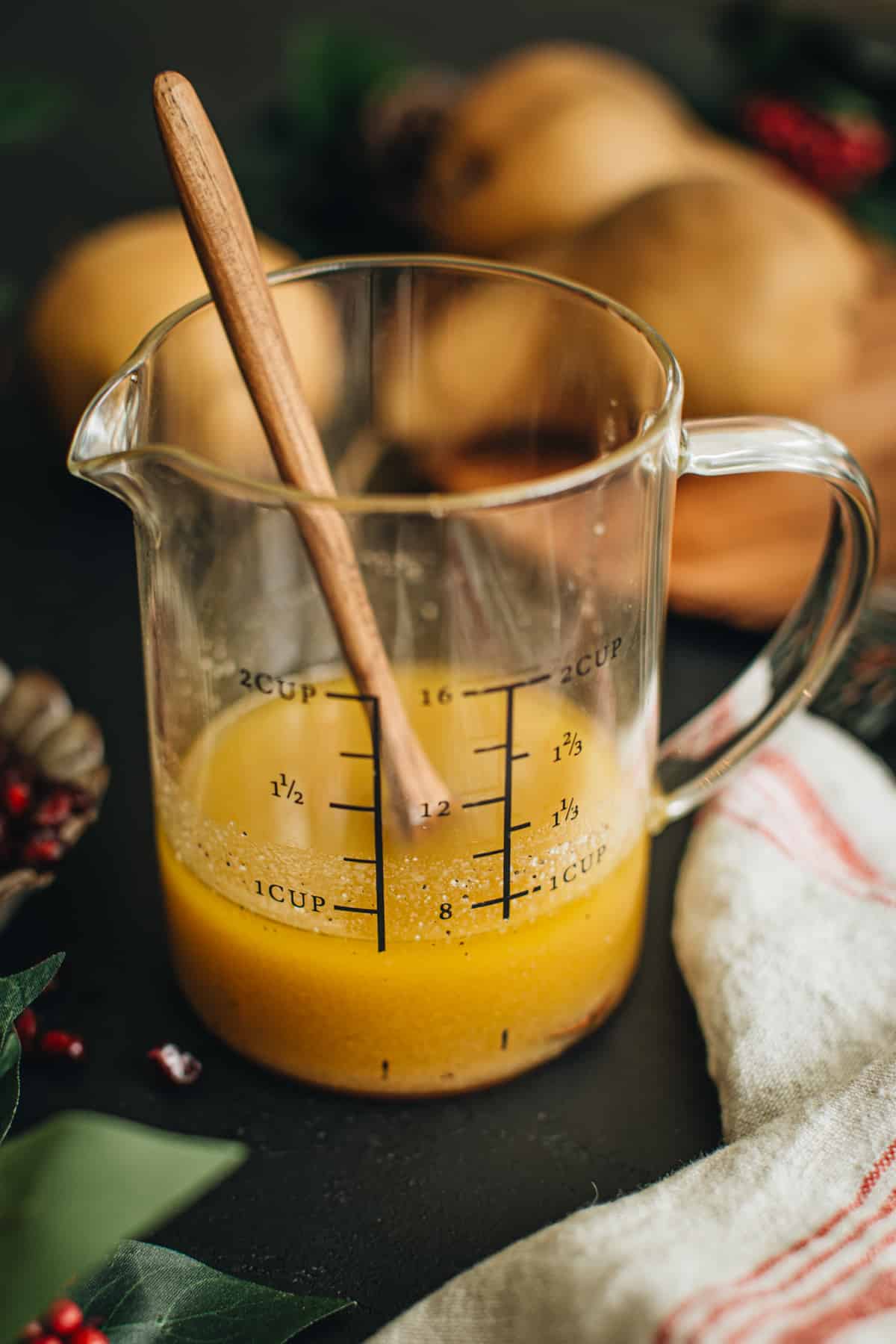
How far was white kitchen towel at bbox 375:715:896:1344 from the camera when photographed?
49 centimetres

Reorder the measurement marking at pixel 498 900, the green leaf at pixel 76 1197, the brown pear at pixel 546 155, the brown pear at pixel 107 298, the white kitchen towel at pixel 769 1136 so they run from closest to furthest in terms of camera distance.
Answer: the green leaf at pixel 76 1197, the white kitchen towel at pixel 769 1136, the measurement marking at pixel 498 900, the brown pear at pixel 107 298, the brown pear at pixel 546 155

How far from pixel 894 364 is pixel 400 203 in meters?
0.42

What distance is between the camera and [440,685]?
60 centimetres

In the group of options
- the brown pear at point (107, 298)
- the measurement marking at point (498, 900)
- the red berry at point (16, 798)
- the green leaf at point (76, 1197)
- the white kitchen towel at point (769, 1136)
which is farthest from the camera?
the brown pear at point (107, 298)

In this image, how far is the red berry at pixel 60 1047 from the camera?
2.23 feet

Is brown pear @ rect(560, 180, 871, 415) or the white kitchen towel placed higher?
brown pear @ rect(560, 180, 871, 415)

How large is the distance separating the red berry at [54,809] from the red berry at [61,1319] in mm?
228

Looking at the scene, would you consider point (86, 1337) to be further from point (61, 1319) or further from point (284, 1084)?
point (284, 1084)

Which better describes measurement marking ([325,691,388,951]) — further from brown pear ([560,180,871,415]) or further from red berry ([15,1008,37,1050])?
brown pear ([560,180,871,415])

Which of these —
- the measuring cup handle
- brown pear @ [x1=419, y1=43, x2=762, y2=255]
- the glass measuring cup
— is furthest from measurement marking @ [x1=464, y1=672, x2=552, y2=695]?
brown pear @ [x1=419, y1=43, x2=762, y2=255]

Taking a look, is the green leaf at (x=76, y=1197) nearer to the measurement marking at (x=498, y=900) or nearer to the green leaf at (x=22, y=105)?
the measurement marking at (x=498, y=900)

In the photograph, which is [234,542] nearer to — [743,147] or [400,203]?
[400,203]

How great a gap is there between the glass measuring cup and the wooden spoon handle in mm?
11

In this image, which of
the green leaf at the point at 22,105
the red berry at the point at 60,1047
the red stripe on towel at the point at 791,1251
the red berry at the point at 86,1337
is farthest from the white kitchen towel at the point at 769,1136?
the green leaf at the point at 22,105
